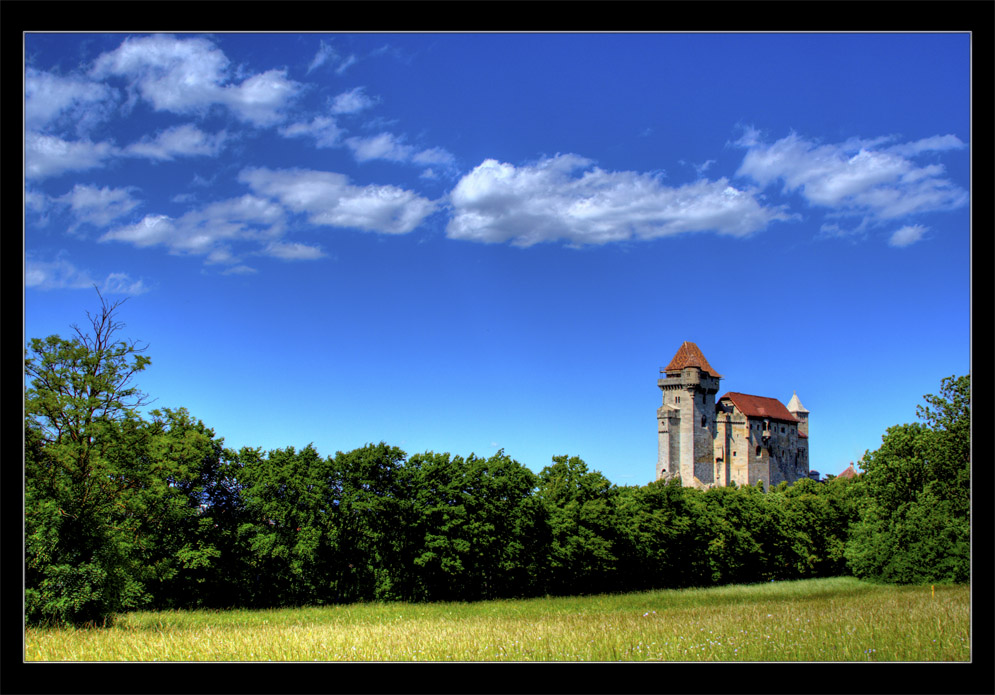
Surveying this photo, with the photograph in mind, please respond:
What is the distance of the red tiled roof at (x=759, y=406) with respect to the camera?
241 feet

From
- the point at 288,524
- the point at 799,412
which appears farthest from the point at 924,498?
the point at 799,412

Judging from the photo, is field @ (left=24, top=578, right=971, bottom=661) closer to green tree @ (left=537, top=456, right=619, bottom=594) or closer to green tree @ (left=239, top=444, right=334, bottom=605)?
green tree @ (left=239, top=444, right=334, bottom=605)

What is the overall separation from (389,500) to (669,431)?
171 ft

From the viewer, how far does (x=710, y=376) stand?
240 feet

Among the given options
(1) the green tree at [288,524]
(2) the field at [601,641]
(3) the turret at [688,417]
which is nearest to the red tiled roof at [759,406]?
(3) the turret at [688,417]

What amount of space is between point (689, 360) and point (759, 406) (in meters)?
9.78

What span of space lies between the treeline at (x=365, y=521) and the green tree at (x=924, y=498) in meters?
0.06

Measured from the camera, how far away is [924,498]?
17.8 metres

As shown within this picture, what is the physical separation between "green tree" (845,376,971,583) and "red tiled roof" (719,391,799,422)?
48.2 metres

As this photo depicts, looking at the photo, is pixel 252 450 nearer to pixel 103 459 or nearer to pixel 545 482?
pixel 545 482

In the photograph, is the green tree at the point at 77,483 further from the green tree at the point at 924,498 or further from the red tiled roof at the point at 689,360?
the red tiled roof at the point at 689,360

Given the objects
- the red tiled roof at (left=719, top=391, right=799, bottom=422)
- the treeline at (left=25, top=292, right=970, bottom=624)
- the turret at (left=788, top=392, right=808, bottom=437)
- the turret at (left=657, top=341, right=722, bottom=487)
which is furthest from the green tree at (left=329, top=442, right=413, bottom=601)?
the turret at (left=788, top=392, right=808, bottom=437)

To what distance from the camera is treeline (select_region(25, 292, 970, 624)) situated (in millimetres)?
9578
